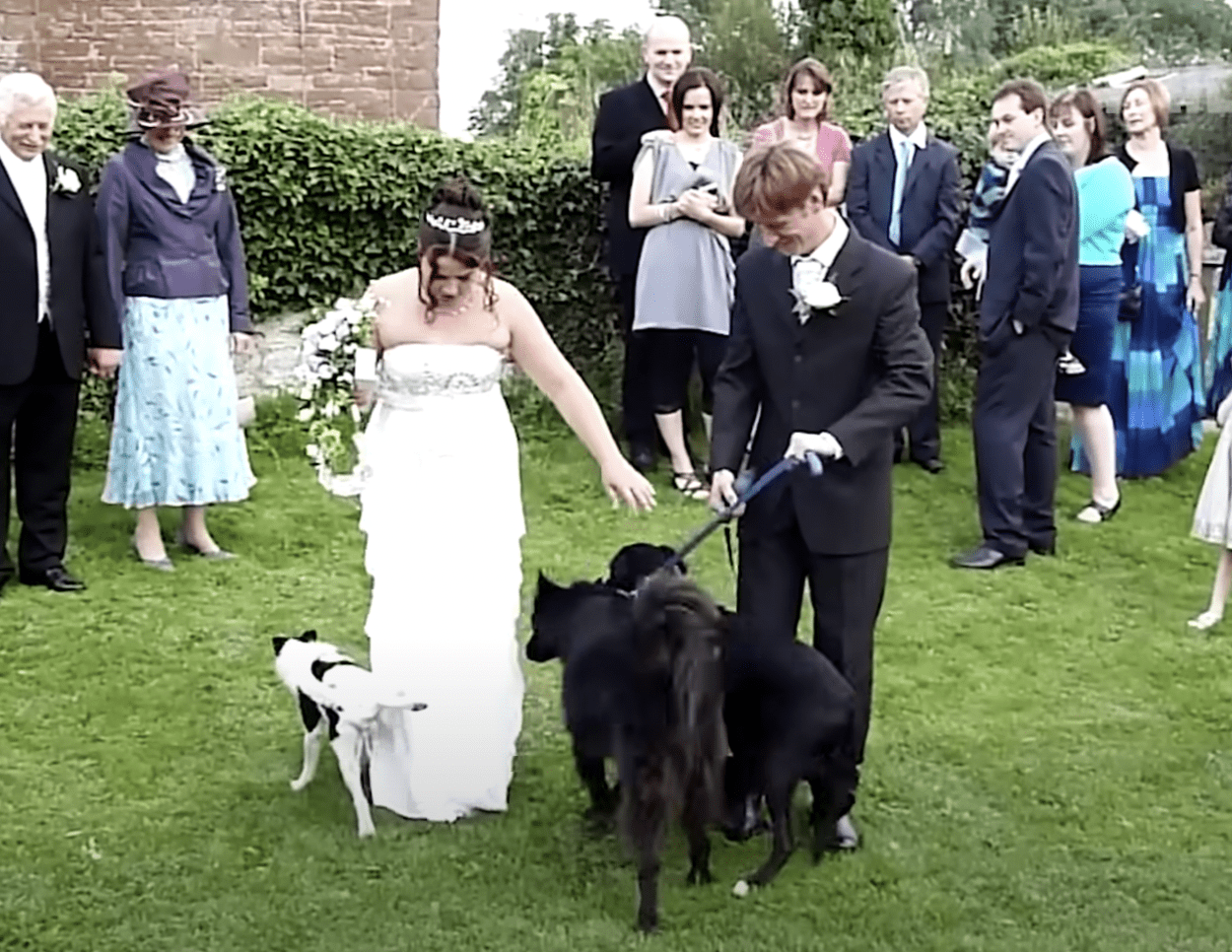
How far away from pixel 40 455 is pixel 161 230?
106cm

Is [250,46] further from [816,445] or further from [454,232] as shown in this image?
[816,445]

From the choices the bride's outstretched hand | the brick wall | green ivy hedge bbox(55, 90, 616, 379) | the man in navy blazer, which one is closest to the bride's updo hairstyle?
the bride's outstretched hand

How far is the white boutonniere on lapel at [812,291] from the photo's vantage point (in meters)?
4.20

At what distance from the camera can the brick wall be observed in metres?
12.3

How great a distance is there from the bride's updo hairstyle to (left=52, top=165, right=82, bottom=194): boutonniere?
2.69m

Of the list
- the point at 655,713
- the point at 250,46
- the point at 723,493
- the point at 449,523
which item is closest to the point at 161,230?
the point at 449,523

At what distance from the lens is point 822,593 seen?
4.54m

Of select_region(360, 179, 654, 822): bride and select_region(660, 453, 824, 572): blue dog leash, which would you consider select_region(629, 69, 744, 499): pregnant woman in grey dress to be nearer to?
select_region(360, 179, 654, 822): bride

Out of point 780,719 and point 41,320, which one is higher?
point 41,320

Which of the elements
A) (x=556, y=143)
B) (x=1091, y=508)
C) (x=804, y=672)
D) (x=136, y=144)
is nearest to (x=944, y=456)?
(x=1091, y=508)

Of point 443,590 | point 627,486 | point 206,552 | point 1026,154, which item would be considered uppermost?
point 1026,154

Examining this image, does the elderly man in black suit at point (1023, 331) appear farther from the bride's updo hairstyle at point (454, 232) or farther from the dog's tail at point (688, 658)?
the dog's tail at point (688, 658)

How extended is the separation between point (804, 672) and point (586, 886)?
82cm

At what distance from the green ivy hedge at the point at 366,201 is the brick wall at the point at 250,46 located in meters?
3.00
